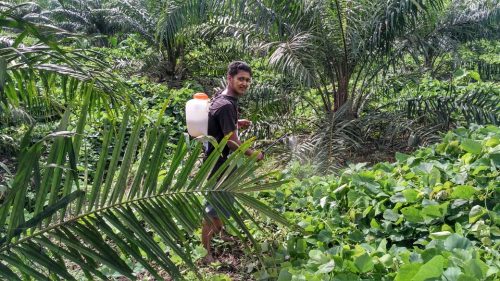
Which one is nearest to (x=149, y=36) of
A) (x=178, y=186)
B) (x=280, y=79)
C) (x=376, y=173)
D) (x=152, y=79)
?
(x=152, y=79)

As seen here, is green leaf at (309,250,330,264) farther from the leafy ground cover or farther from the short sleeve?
the short sleeve

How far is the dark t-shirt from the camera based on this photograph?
12.2 feet

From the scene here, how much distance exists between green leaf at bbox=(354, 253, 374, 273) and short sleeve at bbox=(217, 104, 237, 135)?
1.23 meters

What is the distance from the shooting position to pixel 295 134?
7.32 m

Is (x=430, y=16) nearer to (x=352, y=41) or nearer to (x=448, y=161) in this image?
(x=352, y=41)

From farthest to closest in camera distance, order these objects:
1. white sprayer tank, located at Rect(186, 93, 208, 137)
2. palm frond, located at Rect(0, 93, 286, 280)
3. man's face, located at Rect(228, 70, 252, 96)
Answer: man's face, located at Rect(228, 70, 252, 96)
white sprayer tank, located at Rect(186, 93, 208, 137)
palm frond, located at Rect(0, 93, 286, 280)

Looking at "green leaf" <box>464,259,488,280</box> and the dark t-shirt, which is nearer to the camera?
"green leaf" <box>464,259,488,280</box>

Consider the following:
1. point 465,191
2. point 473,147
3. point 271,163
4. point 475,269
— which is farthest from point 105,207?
point 271,163

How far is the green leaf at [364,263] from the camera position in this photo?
283cm

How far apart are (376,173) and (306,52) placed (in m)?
2.68

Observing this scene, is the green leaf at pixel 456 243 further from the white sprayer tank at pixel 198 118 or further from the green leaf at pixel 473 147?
the white sprayer tank at pixel 198 118

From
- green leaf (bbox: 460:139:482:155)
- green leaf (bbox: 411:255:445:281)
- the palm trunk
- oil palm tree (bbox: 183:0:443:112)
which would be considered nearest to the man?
green leaf (bbox: 460:139:482:155)

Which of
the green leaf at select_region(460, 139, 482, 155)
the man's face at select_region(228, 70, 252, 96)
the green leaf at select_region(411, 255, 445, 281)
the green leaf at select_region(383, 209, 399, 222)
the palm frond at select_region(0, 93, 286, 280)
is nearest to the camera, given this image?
the palm frond at select_region(0, 93, 286, 280)

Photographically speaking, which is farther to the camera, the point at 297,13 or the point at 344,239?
the point at 297,13
